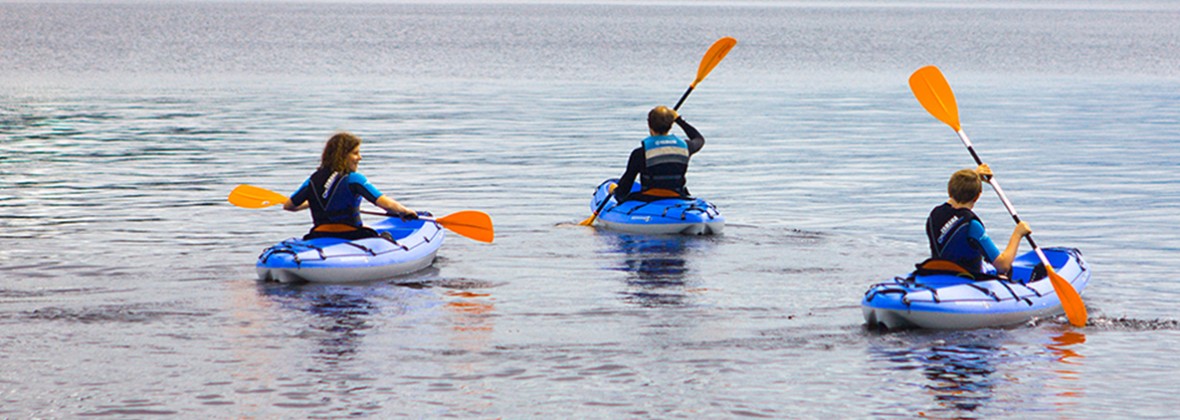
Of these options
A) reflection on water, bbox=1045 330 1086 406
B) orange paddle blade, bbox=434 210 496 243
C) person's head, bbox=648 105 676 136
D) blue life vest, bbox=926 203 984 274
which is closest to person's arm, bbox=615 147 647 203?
person's head, bbox=648 105 676 136

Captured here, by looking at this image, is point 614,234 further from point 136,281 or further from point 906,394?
point 906,394

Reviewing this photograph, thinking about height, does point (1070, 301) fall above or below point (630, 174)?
below

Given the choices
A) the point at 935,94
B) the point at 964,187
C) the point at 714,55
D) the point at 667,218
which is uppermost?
the point at 935,94

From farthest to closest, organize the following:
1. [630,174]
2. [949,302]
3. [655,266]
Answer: [630,174] < [655,266] < [949,302]

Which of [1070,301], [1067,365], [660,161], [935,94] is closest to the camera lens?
[1067,365]

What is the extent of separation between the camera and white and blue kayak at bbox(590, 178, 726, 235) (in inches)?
641

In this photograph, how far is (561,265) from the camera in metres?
14.6

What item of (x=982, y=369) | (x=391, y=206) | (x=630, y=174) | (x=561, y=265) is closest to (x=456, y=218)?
(x=561, y=265)

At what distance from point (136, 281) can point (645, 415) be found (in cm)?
588

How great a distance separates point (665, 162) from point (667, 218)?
0.56 m

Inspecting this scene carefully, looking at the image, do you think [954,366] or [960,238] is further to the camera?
[960,238]

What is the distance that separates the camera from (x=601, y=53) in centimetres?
7456

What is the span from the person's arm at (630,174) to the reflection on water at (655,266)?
41cm

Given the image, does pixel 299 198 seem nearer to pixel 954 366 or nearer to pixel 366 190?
pixel 366 190
